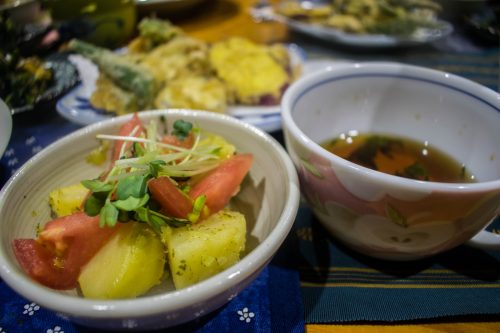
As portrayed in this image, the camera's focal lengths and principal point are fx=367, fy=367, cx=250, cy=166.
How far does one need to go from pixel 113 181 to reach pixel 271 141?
39 centimetres

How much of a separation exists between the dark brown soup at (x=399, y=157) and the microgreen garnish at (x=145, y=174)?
1.37 ft

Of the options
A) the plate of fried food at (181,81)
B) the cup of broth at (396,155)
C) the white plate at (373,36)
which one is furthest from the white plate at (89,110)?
the white plate at (373,36)

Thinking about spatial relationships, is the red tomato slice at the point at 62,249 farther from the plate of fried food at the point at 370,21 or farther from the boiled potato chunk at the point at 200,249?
the plate of fried food at the point at 370,21

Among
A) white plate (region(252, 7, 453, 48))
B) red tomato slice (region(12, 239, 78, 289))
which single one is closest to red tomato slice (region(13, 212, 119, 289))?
red tomato slice (region(12, 239, 78, 289))

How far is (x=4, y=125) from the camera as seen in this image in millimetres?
951

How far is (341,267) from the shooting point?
35.9 inches

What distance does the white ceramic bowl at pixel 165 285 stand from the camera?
0.57 metres

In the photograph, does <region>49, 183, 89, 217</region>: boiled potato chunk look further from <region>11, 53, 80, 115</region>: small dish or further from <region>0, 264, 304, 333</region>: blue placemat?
<region>11, 53, 80, 115</region>: small dish

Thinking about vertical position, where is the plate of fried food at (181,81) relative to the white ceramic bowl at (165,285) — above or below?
below

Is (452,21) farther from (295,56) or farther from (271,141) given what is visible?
(271,141)

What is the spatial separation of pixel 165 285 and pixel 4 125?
0.60 metres

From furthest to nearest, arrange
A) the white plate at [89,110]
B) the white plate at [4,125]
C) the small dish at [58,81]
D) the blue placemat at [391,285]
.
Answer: the white plate at [89,110]
the small dish at [58,81]
the white plate at [4,125]
the blue placemat at [391,285]

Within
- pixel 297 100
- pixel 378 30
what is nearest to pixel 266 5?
pixel 378 30

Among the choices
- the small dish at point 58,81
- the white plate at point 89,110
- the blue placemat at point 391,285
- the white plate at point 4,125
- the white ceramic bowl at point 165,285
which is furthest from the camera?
the white plate at point 89,110
